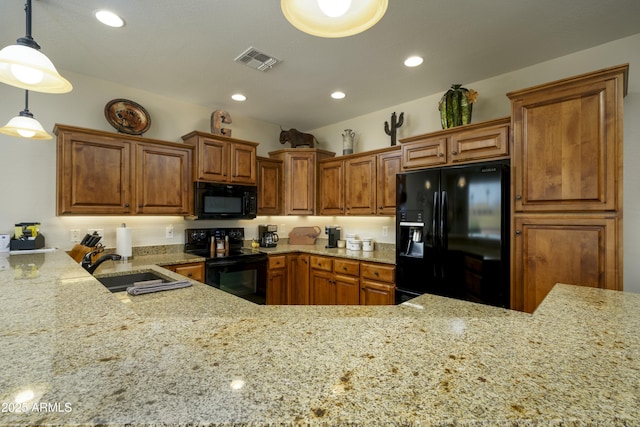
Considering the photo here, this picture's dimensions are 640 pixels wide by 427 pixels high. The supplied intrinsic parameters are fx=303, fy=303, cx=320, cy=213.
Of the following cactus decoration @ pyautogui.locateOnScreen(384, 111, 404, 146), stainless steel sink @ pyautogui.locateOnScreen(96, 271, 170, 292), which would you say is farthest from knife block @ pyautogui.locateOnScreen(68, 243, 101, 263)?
cactus decoration @ pyautogui.locateOnScreen(384, 111, 404, 146)

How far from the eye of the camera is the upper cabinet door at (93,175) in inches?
103

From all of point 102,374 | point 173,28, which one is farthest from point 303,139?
point 102,374

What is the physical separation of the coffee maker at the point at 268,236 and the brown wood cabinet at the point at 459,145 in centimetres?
203

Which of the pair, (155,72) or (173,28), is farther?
(155,72)

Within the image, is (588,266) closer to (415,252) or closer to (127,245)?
(415,252)

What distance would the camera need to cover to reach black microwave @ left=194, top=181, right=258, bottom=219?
10.9 ft

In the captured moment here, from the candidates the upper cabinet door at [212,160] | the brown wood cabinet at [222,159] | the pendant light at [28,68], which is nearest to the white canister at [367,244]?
the brown wood cabinet at [222,159]

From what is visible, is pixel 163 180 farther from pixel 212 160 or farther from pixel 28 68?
pixel 28 68

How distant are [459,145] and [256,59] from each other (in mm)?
1889

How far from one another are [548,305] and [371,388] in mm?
1000

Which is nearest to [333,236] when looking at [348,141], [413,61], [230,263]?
[348,141]

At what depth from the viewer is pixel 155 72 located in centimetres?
283

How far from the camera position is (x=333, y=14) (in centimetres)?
98

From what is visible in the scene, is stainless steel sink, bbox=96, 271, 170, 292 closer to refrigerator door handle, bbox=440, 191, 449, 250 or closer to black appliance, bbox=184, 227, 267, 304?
black appliance, bbox=184, 227, 267, 304
